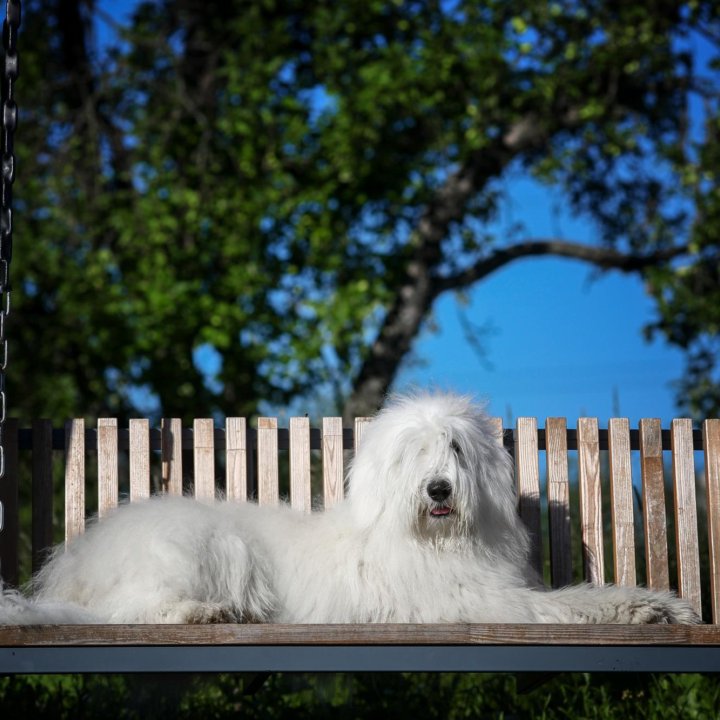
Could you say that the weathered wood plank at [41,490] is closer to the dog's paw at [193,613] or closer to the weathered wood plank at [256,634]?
the dog's paw at [193,613]

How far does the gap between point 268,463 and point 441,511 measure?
1.31 metres

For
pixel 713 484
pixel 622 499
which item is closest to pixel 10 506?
pixel 622 499

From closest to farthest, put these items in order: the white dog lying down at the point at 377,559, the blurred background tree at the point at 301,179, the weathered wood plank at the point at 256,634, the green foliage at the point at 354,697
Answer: the weathered wood plank at the point at 256,634, the white dog lying down at the point at 377,559, the green foliage at the point at 354,697, the blurred background tree at the point at 301,179

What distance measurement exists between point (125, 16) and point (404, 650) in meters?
9.39

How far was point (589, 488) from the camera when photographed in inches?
196

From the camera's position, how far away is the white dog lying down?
12.3ft

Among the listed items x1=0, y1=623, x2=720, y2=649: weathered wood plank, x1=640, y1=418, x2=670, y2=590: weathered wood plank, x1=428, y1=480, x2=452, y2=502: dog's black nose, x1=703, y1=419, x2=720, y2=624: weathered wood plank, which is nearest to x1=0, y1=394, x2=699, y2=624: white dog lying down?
x1=428, y1=480, x2=452, y2=502: dog's black nose

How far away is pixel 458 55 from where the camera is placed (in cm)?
1020

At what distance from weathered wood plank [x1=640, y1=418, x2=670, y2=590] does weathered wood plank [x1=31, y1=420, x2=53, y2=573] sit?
2.69m

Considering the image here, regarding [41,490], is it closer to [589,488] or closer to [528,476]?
[528,476]

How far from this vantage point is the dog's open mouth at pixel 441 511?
3.82m

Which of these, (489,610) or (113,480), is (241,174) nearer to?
(113,480)

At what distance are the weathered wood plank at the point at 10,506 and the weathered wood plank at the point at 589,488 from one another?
255cm

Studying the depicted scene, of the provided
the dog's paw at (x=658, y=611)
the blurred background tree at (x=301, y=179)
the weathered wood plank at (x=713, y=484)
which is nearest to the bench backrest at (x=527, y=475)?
the weathered wood plank at (x=713, y=484)
